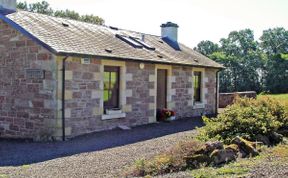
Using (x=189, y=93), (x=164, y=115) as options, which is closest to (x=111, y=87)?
(x=164, y=115)

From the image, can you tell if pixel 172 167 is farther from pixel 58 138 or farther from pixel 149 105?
pixel 149 105

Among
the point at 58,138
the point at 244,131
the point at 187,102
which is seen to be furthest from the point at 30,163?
the point at 187,102

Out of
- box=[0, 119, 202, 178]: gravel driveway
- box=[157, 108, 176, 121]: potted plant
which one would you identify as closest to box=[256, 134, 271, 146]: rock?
box=[0, 119, 202, 178]: gravel driveway

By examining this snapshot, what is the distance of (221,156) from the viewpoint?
7.08 metres

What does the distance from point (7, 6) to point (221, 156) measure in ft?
31.6

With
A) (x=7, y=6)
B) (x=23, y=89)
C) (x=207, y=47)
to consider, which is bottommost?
(x=23, y=89)

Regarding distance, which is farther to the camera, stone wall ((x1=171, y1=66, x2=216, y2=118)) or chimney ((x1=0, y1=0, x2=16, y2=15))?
stone wall ((x1=171, y1=66, x2=216, y2=118))

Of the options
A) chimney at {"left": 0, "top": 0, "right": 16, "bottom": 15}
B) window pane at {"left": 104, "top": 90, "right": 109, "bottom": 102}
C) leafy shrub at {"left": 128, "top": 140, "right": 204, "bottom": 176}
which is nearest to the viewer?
leafy shrub at {"left": 128, "top": 140, "right": 204, "bottom": 176}

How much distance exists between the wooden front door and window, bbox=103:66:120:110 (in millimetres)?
3193

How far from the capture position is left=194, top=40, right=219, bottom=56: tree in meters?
46.3

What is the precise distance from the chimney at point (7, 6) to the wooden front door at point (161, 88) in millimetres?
6336

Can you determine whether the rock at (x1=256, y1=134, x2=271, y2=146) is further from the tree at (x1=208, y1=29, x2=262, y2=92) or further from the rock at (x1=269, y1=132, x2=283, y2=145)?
the tree at (x1=208, y1=29, x2=262, y2=92)

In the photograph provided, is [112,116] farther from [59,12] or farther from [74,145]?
[59,12]

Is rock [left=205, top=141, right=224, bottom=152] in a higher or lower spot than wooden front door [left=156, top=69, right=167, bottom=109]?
lower
